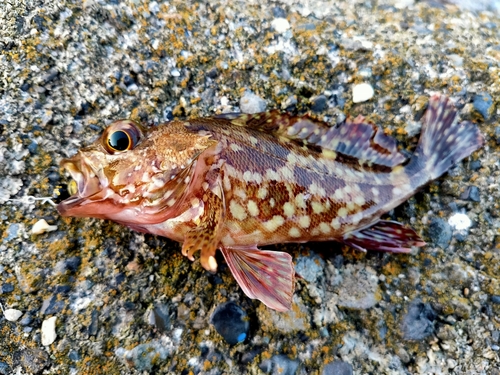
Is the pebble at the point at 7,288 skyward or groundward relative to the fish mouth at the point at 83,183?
groundward

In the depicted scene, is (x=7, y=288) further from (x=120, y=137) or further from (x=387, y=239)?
(x=387, y=239)

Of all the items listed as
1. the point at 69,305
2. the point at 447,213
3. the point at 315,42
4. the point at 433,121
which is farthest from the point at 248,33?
the point at 69,305

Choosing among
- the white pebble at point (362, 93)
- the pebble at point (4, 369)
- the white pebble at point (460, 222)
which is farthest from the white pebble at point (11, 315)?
the white pebble at point (460, 222)

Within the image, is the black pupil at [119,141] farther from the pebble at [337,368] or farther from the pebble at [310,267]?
the pebble at [337,368]

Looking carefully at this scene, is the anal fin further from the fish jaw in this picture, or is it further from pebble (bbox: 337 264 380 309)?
the fish jaw

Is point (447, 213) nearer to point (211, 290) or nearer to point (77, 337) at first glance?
point (211, 290)
